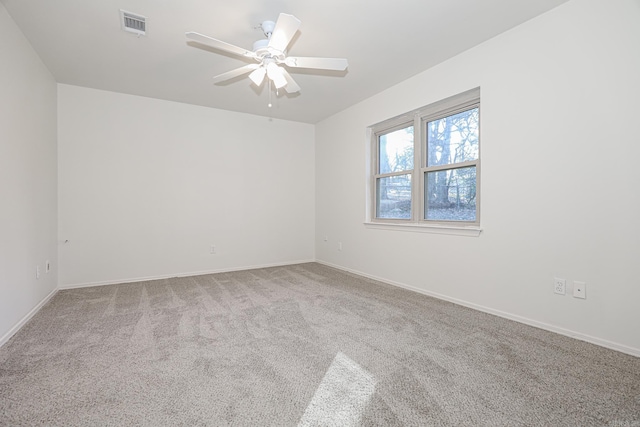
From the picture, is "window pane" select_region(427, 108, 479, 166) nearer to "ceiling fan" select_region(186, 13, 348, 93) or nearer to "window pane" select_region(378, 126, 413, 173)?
"window pane" select_region(378, 126, 413, 173)

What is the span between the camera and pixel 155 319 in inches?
103

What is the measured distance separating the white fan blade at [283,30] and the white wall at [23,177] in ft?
6.66

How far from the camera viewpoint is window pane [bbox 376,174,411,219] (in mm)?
3727

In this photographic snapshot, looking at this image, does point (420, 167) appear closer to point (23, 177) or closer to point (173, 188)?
point (173, 188)

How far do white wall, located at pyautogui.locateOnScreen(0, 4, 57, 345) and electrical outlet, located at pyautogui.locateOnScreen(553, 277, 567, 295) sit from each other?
162 inches

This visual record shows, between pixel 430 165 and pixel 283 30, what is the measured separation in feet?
7.25

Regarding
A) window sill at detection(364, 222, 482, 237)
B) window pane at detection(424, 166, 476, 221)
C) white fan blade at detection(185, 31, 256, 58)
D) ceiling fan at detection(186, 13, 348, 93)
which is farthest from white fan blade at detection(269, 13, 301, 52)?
window sill at detection(364, 222, 482, 237)

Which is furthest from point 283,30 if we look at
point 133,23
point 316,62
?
point 133,23

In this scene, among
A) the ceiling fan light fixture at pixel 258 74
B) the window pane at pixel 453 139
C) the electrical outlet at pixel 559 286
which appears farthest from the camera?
the window pane at pixel 453 139

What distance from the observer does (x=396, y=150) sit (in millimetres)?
3885

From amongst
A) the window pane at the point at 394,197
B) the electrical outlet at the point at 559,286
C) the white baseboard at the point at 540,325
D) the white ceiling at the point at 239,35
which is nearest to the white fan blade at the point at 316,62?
the white ceiling at the point at 239,35

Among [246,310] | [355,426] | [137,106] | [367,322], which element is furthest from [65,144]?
[355,426]

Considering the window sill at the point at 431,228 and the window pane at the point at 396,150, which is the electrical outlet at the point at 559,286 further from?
the window pane at the point at 396,150

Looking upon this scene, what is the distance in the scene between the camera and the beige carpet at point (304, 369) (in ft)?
4.58
